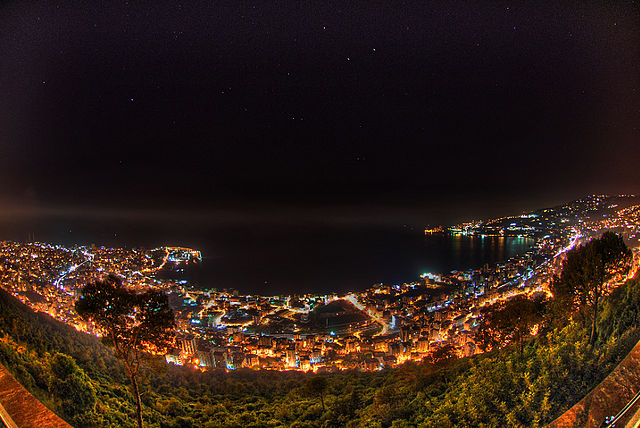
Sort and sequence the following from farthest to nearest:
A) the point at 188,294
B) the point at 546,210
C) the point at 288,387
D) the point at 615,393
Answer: the point at 188,294, the point at 546,210, the point at 288,387, the point at 615,393

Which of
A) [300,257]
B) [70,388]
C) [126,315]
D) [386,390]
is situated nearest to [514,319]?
[386,390]

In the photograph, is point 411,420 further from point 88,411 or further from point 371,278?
point 371,278

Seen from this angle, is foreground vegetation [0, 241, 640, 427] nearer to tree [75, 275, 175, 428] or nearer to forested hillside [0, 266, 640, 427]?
forested hillside [0, 266, 640, 427]

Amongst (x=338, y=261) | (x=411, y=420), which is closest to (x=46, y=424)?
(x=411, y=420)

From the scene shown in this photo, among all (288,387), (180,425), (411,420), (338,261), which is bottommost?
(338,261)

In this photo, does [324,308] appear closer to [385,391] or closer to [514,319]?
[385,391]

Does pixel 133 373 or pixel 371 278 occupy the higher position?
pixel 133 373

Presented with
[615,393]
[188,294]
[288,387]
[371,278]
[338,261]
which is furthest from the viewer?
[338,261]

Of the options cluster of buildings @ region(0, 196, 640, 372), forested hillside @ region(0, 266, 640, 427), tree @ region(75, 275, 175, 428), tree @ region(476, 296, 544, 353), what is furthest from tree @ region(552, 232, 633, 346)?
tree @ region(75, 275, 175, 428)

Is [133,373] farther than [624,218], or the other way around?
[624,218]

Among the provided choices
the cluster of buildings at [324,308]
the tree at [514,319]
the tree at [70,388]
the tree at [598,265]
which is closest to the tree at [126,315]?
the cluster of buildings at [324,308]
